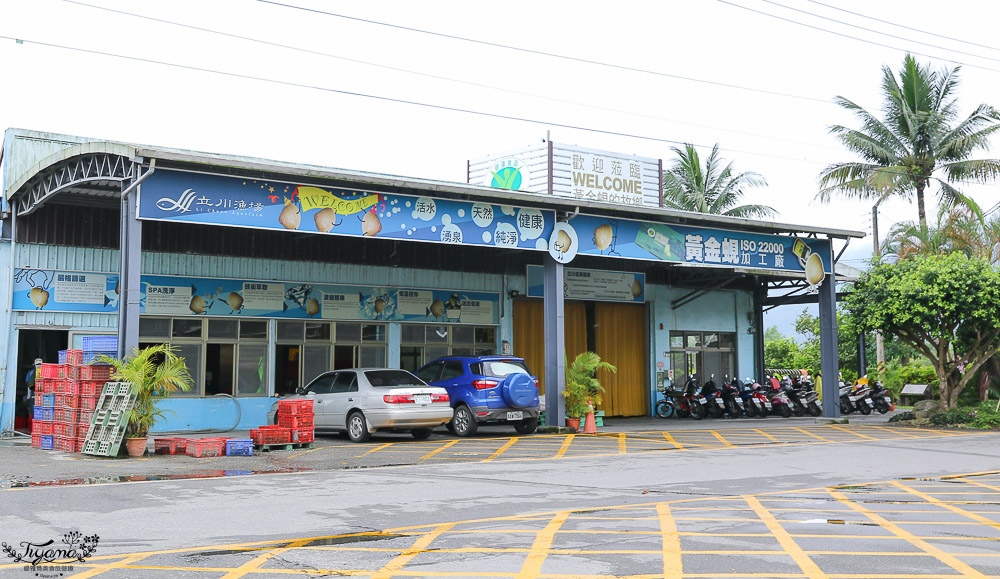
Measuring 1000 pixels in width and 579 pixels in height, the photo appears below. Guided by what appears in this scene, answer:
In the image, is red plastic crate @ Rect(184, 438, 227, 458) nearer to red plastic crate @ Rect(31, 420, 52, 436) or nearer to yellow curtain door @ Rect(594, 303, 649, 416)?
red plastic crate @ Rect(31, 420, 52, 436)

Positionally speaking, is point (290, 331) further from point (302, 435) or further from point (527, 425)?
point (527, 425)

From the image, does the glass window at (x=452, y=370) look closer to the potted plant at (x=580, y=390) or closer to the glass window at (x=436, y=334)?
the potted plant at (x=580, y=390)

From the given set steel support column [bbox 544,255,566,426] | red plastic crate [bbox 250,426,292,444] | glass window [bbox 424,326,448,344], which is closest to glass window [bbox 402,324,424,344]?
glass window [bbox 424,326,448,344]

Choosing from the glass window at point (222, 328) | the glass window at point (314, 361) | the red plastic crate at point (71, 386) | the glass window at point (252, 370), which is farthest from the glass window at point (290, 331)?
the red plastic crate at point (71, 386)

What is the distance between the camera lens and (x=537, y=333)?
995 inches

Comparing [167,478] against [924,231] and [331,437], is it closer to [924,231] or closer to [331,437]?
[331,437]

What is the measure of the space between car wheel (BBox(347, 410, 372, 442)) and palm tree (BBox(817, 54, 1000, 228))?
2356cm

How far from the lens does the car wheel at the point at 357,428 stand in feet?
56.9

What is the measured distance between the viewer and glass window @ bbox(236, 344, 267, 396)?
20.8 meters

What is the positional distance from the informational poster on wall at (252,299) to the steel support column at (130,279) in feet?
14.3

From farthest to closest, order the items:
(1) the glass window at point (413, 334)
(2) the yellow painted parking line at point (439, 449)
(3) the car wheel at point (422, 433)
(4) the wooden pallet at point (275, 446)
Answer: (1) the glass window at point (413, 334) < (3) the car wheel at point (422, 433) < (4) the wooden pallet at point (275, 446) < (2) the yellow painted parking line at point (439, 449)

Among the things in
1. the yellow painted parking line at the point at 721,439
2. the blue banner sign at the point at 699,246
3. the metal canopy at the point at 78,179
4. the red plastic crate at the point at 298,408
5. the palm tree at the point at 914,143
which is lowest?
the yellow painted parking line at the point at 721,439

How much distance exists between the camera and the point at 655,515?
28.6 ft

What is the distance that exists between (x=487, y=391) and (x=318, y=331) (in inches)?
210
